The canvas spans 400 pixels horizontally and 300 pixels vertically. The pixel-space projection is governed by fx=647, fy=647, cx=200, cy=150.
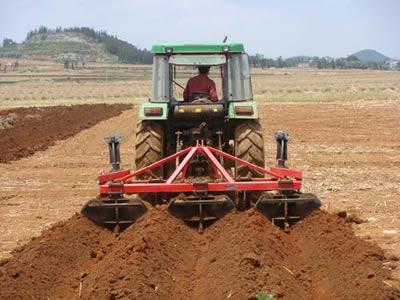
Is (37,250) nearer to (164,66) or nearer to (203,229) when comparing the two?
(203,229)

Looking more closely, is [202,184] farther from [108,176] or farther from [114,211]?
[108,176]

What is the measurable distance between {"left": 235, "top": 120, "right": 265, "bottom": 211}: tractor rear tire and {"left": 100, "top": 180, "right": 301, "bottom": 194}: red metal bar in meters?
0.60

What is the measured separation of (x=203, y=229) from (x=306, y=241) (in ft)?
3.73

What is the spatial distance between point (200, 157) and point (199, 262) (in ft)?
7.04

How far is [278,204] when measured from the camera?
7105mm

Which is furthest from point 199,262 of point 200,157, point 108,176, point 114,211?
point 200,157

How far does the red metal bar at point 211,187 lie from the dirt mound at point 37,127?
8713 mm

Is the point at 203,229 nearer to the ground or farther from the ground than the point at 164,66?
nearer to the ground

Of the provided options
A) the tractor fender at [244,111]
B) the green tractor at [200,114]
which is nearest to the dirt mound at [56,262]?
the green tractor at [200,114]

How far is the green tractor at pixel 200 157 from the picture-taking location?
7.07m

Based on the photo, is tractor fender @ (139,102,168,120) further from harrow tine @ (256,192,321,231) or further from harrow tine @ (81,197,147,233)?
harrow tine @ (256,192,321,231)

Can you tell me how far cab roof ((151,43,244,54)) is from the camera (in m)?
8.39

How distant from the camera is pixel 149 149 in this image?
317 inches

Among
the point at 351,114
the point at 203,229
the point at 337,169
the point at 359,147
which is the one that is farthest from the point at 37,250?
the point at 351,114
